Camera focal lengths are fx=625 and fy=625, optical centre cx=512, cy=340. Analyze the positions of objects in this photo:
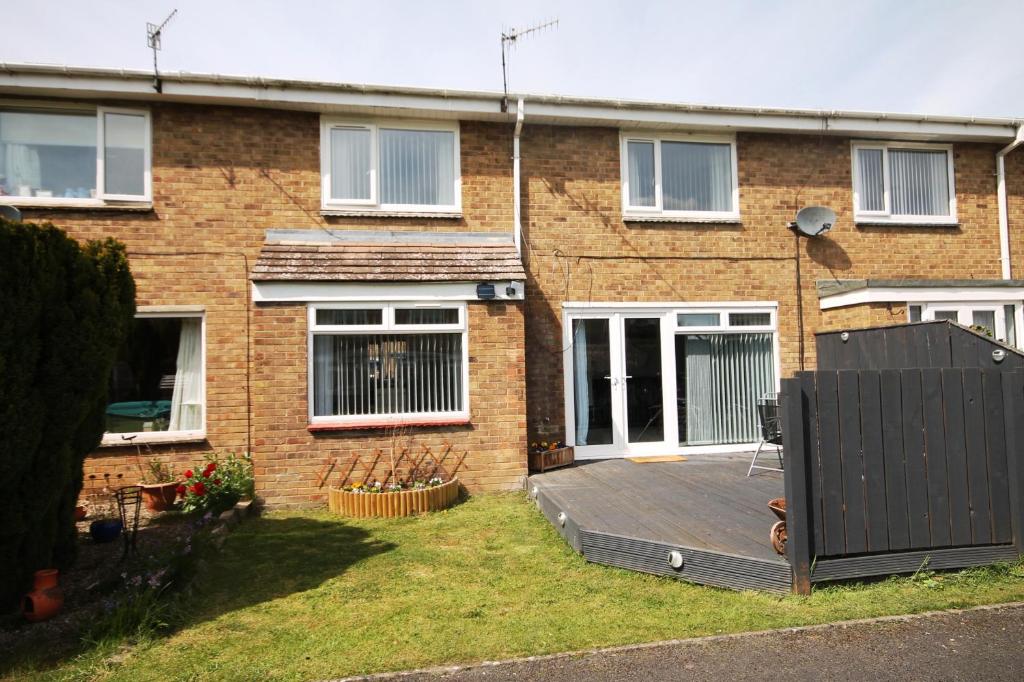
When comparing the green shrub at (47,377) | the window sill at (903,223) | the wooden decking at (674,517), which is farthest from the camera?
the window sill at (903,223)

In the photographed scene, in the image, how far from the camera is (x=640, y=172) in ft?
30.5

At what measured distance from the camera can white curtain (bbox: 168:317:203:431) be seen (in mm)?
8172

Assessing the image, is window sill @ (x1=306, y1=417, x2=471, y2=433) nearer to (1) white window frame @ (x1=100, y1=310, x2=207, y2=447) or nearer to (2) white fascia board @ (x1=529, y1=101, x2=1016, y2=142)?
(1) white window frame @ (x1=100, y1=310, x2=207, y2=447)

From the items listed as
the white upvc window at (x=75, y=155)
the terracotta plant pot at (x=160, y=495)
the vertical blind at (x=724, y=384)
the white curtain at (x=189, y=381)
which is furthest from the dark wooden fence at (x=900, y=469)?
the white upvc window at (x=75, y=155)

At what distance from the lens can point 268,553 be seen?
18.6 feet

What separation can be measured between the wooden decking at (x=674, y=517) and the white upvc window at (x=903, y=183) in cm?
492

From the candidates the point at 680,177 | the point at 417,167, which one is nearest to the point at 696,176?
the point at 680,177

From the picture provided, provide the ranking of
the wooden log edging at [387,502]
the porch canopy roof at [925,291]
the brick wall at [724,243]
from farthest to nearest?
the brick wall at [724,243], the porch canopy roof at [925,291], the wooden log edging at [387,502]

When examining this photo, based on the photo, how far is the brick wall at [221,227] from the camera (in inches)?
311

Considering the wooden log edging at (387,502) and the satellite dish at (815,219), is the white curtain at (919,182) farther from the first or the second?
the wooden log edging at (387,502)

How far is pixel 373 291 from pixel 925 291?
24.2 feet

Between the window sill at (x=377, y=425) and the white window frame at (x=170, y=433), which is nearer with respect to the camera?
the window sill at (x=377, y=425)

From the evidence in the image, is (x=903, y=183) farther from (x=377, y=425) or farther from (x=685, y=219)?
(x=377, y=425)

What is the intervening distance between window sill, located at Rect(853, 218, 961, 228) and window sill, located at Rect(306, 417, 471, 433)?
689 centimetres
